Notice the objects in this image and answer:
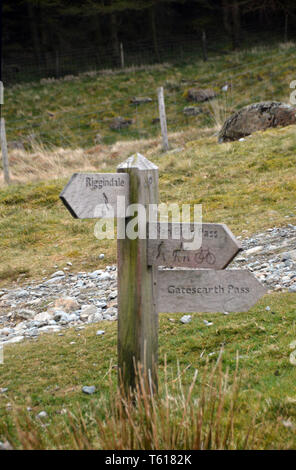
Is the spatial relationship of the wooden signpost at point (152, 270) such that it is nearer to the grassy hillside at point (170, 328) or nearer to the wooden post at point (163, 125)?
the grassy hillside at point (170, 328)

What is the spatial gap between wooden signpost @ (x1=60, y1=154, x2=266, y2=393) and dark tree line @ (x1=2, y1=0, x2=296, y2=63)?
99.0 feet

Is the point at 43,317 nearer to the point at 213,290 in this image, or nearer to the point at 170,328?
the point at 170,328

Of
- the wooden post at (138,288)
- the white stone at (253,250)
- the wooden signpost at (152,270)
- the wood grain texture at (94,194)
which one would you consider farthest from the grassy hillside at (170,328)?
the wood grain texture at (94,194)

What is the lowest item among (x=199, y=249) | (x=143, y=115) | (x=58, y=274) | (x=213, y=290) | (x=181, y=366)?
(x=58, y=274)

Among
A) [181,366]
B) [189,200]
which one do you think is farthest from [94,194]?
[189,200]

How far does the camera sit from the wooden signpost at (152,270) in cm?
259

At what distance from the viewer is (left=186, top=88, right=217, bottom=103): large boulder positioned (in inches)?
815

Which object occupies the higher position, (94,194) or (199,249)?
(94,194)

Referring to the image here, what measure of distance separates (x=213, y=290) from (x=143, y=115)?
18.8m

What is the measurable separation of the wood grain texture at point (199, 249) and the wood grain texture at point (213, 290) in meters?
0.07

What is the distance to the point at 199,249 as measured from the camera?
262 cm

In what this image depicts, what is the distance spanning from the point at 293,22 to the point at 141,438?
35196 mm

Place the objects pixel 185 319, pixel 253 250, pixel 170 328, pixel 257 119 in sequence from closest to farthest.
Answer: pixel 170 328 → pixel 185 319 → pixel 253 250 → pixel 257 119

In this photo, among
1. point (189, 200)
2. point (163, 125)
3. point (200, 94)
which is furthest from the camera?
point (200, 94)
